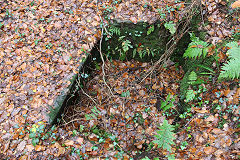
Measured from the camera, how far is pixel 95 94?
4137mm

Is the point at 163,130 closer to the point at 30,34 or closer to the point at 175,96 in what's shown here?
the point at 175,96

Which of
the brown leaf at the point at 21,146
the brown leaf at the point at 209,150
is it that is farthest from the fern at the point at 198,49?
the brown leaf at the point at 21,146

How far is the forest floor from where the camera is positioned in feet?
9.52

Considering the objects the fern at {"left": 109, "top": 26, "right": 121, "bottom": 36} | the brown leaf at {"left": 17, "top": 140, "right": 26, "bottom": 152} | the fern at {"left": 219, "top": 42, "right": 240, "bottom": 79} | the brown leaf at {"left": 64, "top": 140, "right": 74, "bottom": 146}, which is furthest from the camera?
the fern at {"left": 109, "top": 26, "right": 121, "bottom": 36}

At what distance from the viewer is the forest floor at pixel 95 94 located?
9.52 feet

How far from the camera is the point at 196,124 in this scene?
9.87 ft

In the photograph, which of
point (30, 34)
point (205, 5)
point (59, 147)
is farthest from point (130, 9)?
point (59, 147)

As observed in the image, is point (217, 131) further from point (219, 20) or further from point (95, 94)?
point (95, 94)

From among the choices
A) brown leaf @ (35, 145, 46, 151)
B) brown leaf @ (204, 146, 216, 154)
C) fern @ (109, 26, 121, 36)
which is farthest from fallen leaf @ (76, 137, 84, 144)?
fern @ (109, 26, 121, 36)

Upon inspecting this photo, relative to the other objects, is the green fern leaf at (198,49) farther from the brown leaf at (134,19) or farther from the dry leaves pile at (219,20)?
the brown leaf at (134,19)

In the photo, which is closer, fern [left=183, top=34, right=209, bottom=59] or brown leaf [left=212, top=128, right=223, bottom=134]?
brown leaf [left=212, top=128, right=223, bottom=134]

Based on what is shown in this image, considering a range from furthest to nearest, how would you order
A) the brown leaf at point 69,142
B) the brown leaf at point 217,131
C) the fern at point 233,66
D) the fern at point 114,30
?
the fern at point 114,30 → the brown leaf at point 69,142 → the brown leaf at point 217,131 → the fern at point 233,66

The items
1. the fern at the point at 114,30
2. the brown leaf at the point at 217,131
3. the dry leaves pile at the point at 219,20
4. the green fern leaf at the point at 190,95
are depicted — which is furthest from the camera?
the fern at the point at 114,30

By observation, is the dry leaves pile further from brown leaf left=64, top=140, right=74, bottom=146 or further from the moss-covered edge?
brown leaf left=64, top=140, right=74, bottom=146
